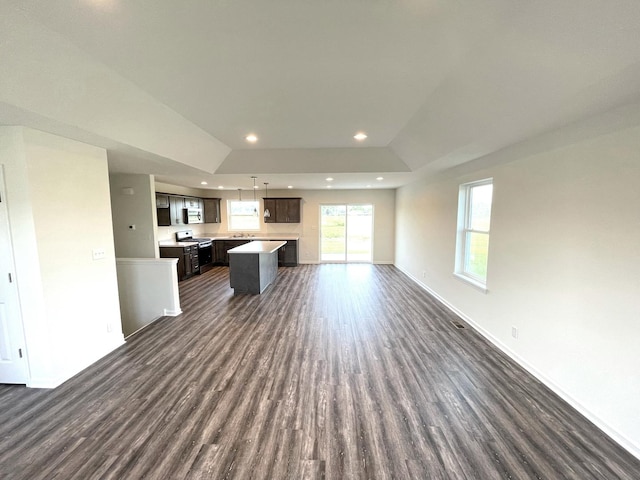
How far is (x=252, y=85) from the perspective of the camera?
2.23 meters

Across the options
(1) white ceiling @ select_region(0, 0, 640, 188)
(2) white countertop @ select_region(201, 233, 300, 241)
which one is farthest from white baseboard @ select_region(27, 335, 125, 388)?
(2) white countertop @ select_region(201, 233, 300, 241)

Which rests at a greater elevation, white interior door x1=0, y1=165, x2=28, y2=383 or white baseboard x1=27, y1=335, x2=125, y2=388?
white interior door x1=0, y1=165, x2=28, y2=383

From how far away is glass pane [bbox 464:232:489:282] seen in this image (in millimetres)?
3682

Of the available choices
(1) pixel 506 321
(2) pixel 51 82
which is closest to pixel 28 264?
(2) pixel 51 82

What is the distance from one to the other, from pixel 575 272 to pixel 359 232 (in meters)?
6.28

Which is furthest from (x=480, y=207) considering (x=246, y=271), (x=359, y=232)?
(x=359, y=232)

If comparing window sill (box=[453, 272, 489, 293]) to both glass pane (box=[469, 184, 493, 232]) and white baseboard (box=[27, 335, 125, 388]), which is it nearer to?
glass pane (box=[469, 184, 493, 232])

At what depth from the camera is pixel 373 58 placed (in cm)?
184

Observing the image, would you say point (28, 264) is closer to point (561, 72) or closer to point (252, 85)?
point (252, 85)

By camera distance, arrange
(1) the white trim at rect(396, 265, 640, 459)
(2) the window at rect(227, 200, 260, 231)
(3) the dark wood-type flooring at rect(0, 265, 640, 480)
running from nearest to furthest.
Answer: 1. (3) the dark wood-type flooring at rect(0, 265, 640, 480)
2. (1) the white trim at rect(396, 265, 640, 459)
3. (2) the window at rect(227, 200, 260, 231)

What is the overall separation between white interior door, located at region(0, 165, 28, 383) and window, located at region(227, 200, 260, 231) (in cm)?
643

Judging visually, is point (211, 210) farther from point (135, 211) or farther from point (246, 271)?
point (246, 271)

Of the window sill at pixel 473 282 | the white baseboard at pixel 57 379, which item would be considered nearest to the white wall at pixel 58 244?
the white baseboard at pixel 57 379

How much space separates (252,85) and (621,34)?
2.37 m
